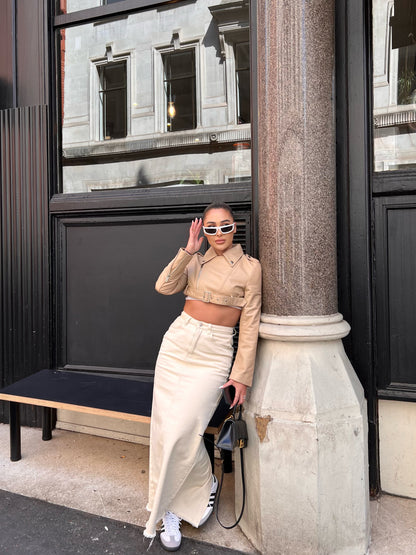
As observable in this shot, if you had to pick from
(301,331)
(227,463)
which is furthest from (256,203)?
(227,463)

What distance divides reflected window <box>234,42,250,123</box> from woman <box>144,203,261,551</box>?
1704mm

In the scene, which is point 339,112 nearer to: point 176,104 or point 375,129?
point 375,129

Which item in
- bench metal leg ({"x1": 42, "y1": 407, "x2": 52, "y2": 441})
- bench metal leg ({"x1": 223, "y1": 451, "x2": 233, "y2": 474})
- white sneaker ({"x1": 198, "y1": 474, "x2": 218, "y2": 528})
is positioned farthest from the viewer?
bench metal leg ({"x1": 42, "y1": 407, "x2": 52, "y2": 441})

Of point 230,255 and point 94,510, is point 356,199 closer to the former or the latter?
point 230,255

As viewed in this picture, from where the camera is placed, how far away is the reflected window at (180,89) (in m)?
4.29

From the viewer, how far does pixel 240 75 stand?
3984 mm

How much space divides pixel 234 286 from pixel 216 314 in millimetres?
224

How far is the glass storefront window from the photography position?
3.43m

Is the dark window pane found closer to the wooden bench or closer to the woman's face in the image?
the woman's face

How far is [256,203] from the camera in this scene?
312 cm

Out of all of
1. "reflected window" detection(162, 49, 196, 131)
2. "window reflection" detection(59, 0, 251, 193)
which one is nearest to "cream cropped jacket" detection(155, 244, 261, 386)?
"window reflection" detection(59, 0, 251, 193)

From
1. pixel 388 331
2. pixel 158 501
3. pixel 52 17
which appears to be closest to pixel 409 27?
pixel 388 331

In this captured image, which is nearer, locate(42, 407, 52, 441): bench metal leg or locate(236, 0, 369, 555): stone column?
locate(236, 0, 369, 555): stone column

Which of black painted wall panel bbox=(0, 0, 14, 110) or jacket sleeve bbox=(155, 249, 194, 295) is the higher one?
black painted wall panel bbox=(0, 0, 14, 110)
